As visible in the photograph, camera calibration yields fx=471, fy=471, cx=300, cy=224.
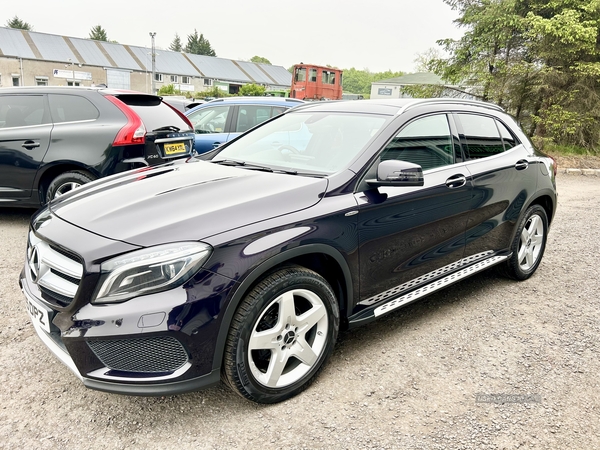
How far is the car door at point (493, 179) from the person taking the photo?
3.68 m

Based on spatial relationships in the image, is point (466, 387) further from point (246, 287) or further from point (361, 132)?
point (361, 132)

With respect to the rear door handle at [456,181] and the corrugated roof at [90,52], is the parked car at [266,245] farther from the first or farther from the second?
the corrugated roof at [90,52]

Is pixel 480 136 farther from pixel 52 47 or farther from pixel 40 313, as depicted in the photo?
pixel 52 47

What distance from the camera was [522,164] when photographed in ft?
13.6

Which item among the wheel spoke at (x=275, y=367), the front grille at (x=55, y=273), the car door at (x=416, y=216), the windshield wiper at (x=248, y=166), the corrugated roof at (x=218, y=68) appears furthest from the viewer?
the corrugated roof at (x=218, y=68)

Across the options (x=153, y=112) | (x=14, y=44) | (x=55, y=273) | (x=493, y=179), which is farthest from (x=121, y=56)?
(x=55, y=273)

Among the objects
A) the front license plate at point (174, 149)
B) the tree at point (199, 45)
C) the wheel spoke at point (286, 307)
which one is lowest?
the wheel spoke at point (286, 307)

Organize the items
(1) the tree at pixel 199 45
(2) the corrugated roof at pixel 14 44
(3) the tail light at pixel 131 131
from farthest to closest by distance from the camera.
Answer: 1. (1) the tree at pixel 199 45
2. (2) the corrugated roof at pixel 14 44
3. (3) the tail light at pixel 131 131

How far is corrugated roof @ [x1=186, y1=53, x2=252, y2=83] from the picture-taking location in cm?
6731

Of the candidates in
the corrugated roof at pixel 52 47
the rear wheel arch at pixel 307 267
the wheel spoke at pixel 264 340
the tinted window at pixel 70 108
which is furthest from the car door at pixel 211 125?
the corrugated roof at pixel 52 47

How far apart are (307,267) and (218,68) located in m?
71.1

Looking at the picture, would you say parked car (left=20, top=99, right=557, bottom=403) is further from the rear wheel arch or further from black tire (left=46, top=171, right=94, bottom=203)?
black tire (left=46, top=171, right=94, bottom=203)

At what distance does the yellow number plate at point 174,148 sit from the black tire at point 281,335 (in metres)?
3.65

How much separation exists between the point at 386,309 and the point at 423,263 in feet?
1.65
